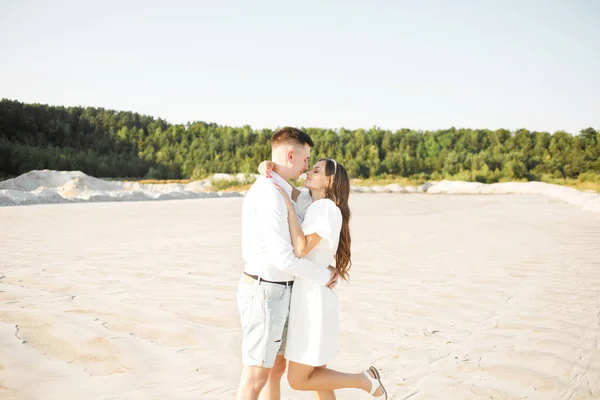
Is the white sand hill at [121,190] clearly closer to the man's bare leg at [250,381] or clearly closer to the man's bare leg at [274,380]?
the man's bare leg at [274,380]

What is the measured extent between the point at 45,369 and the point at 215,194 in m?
26.2

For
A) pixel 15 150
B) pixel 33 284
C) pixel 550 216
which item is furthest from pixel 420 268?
pixel 15 150

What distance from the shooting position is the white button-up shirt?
2559 millimetres

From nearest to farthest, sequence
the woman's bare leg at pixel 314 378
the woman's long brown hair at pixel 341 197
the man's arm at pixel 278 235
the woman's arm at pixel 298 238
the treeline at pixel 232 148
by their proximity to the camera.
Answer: the man's arm at pixel 278 235 < the woman's arm at pixel 298 238 < the woman's bare leg at pixel 314 378 < the woman's long brown hair at pixel 341 197 < the treeline at pixel 232 148

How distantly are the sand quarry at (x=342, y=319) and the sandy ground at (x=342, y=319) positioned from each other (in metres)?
0.02

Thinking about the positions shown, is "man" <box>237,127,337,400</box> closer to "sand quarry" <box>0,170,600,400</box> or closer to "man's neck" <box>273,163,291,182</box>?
"man's neck" <box>273,163,291,182</box>

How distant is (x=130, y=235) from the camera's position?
11430 millimetres

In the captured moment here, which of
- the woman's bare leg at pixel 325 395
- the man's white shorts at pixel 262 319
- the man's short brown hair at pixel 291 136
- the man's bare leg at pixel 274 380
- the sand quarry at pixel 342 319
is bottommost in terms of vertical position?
the sand quarry at pixel 342 319

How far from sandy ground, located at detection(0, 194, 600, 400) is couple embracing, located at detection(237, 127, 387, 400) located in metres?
0.88

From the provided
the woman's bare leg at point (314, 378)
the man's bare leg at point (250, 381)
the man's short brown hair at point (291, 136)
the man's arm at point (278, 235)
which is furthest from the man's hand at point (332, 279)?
the man's short brown hair at point (291, 136)

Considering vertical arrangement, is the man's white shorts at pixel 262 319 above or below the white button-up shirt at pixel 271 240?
below

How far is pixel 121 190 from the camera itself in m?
29.6

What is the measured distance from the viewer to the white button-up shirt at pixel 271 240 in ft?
8.39

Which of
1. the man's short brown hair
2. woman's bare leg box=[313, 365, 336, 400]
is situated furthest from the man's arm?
woman's bare leg box=[313, 365, 336, 400]
